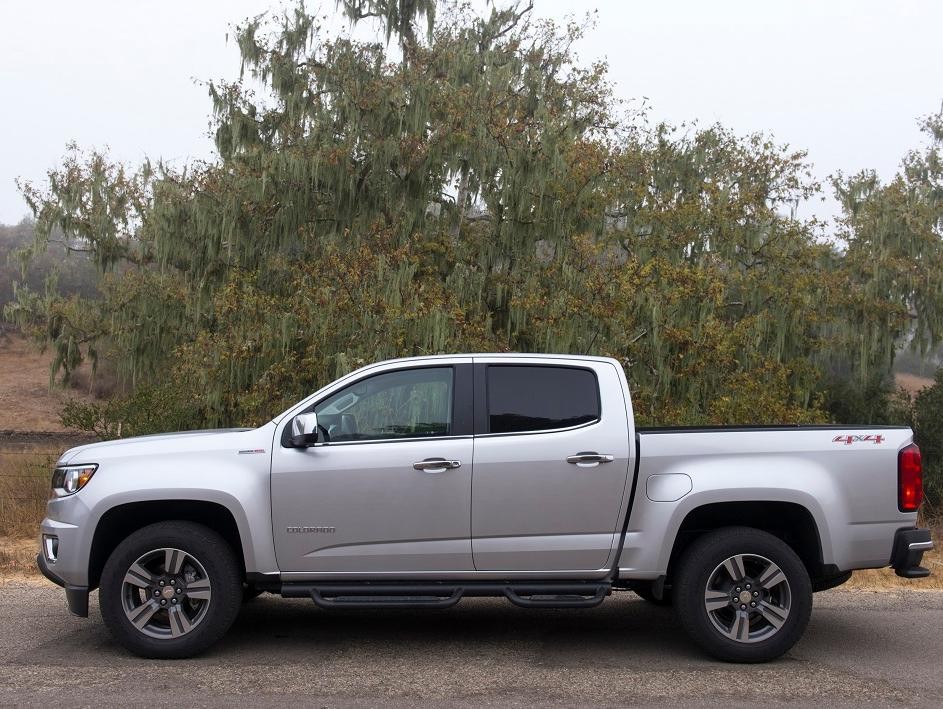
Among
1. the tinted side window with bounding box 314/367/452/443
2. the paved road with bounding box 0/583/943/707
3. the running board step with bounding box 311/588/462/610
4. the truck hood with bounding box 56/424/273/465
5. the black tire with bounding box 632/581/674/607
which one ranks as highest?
the tinted side window with bounding box 314/367/452/443

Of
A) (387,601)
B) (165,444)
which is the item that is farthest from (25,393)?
(387,601)

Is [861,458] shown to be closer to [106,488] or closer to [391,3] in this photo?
[106,488]

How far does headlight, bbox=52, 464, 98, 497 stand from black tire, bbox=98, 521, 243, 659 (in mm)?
472

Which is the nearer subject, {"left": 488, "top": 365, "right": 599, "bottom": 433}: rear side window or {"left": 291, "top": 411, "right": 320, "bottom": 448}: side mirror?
{"left": 291, "top": 411, "right": 320, "bottom": 448}: side mirror

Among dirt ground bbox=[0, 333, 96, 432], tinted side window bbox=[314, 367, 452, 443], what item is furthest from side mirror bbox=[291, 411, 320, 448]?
dirt ground bbox=[0, 333, 96, 432]

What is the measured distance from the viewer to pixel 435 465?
6.59 m

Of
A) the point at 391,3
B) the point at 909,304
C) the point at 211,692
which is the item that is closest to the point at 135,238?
the point at 391,3

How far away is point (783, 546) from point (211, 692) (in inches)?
136

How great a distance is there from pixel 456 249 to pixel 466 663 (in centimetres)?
1418

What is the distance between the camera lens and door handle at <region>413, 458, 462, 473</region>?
259 inches

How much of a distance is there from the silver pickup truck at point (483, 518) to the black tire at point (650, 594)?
0.31 m

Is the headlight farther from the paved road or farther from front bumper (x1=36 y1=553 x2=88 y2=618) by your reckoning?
the paved road

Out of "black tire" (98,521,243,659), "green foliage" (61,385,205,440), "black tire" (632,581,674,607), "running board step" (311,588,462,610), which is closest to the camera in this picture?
"running board step" (311,588,462,610)

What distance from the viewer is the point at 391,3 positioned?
81.8 ft
